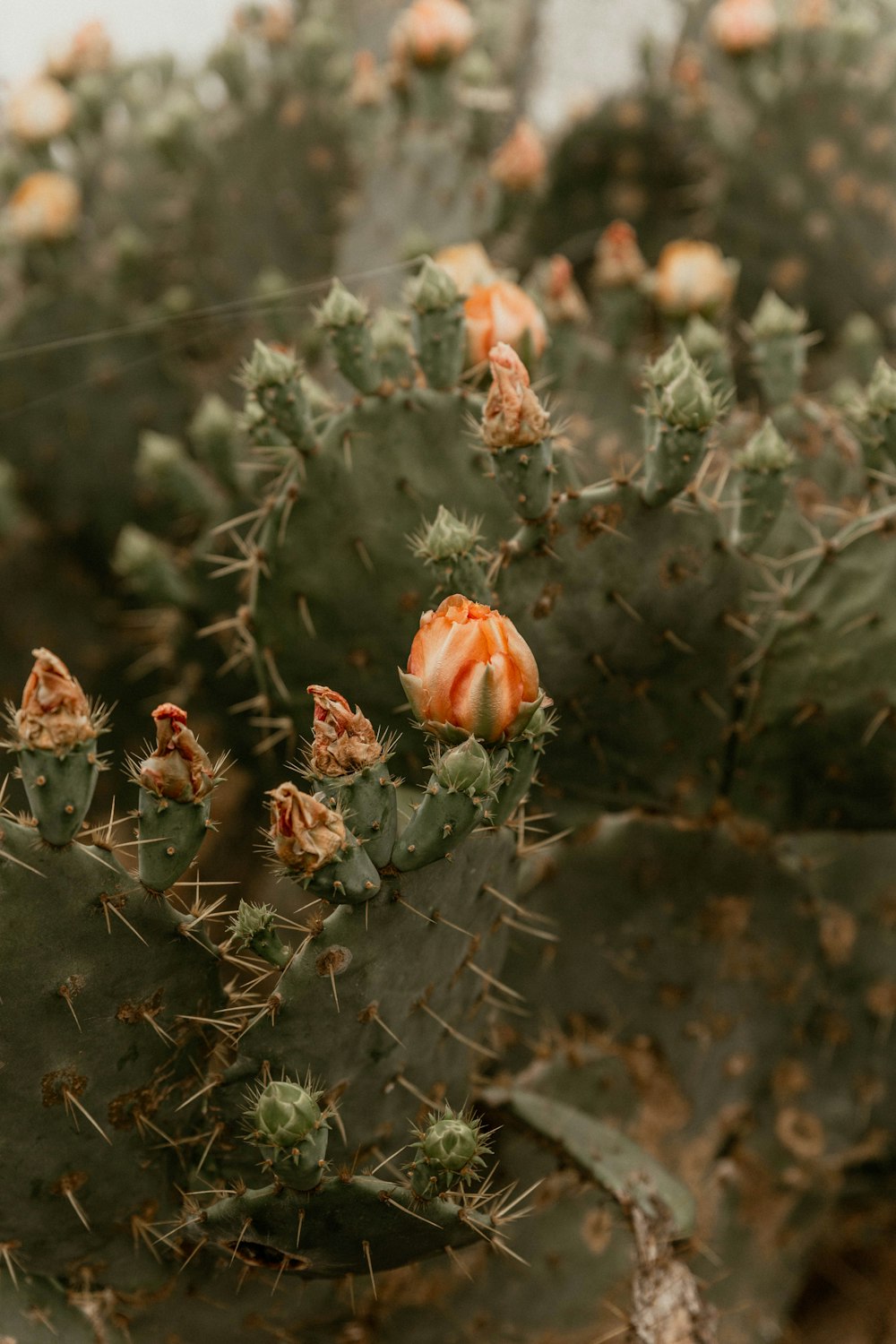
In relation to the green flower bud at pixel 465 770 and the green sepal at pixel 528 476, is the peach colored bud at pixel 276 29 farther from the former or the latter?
the green flower bud at pixel 465 770

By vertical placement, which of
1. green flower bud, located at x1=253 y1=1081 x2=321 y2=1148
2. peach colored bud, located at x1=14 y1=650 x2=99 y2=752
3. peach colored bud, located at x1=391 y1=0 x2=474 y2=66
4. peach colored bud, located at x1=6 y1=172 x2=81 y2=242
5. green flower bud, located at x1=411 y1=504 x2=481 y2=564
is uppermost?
peach colored bud, located at x1=391 y1=0 x2=474 y2=66

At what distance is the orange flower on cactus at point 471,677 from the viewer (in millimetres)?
964

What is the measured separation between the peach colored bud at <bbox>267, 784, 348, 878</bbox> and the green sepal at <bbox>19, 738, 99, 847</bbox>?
128 mm

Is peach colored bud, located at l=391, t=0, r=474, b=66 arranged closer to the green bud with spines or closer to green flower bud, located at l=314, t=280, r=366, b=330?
green flower bud, located at l=314, t=280, r=366, b=330

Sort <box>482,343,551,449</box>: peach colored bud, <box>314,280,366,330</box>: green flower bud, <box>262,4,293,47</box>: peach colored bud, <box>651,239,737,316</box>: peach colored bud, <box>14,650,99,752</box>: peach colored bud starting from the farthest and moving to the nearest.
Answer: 1. <box>262,4,293,47</box>: peach colored bud
2. <box>651,239,737,316</box>: peach colored bud
3. <box>314,280,366,330</box>: green flower bud
4. <box>482,343,551,449</box>: peach colored bud
5. <box>14,650,99,752</box>: peach colored bud

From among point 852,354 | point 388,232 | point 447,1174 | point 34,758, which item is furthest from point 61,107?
point 447,1174

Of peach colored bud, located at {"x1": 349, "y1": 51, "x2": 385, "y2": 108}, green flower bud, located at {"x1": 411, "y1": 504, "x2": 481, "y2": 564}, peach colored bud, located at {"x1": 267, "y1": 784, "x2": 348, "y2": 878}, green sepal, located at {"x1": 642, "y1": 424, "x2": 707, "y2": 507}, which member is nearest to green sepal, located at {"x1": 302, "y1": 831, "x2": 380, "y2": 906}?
peach colored bud, located at {"x1": 267, "y1": 784, "x2": 348, "y2": 878}

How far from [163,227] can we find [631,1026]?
1.69 meters

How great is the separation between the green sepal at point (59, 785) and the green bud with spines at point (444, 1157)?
1.12ft

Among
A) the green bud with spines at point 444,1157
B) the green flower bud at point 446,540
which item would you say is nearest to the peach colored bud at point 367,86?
the green flower bud at point 446,540

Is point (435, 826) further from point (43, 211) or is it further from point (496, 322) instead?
point (43, 211)

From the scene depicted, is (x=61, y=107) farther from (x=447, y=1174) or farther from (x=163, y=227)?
(x=447, y=1174)

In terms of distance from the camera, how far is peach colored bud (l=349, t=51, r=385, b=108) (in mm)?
2182

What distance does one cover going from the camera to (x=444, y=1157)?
3.16ft
